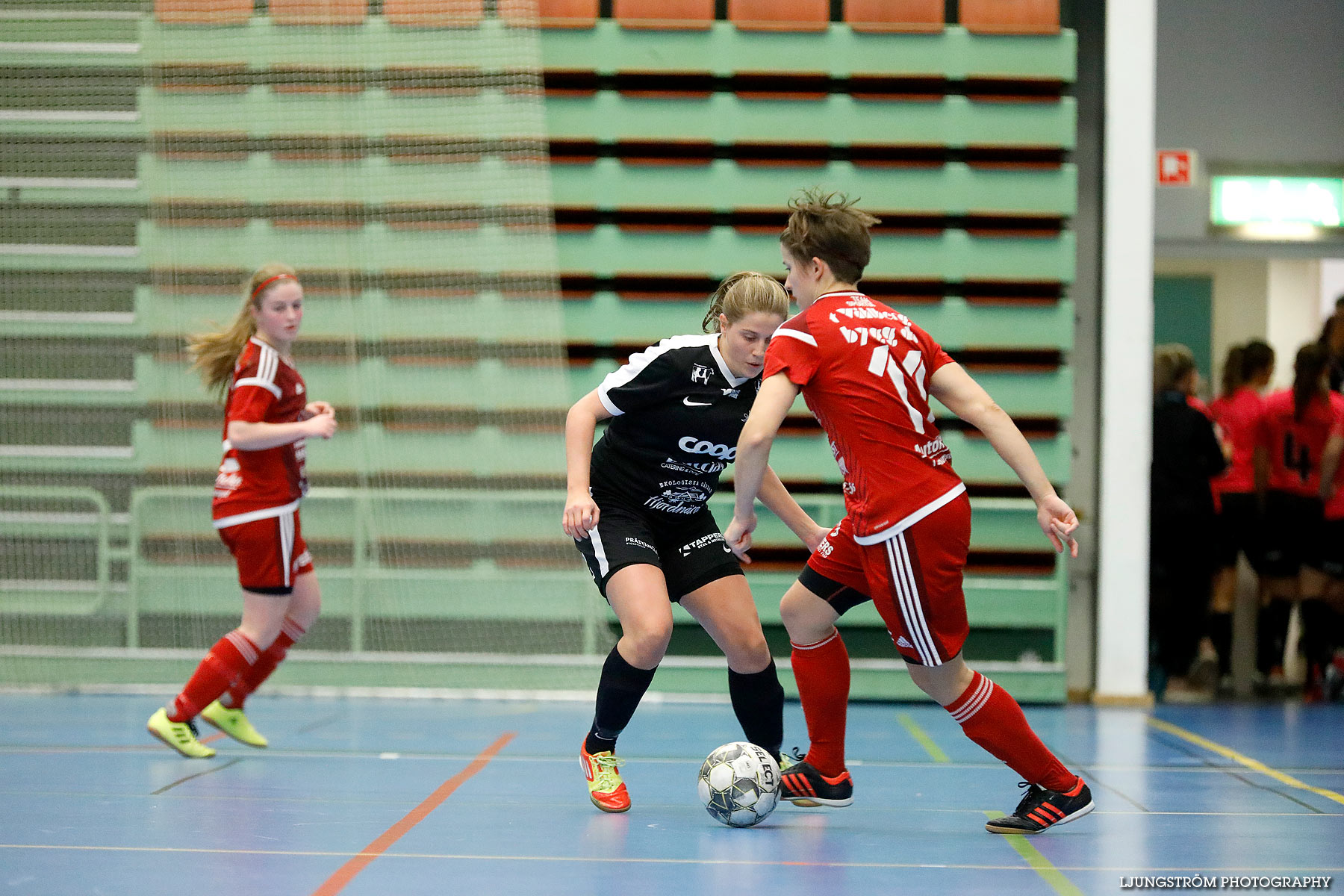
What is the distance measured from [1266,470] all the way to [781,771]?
14.9ft

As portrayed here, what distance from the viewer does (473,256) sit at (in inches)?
247

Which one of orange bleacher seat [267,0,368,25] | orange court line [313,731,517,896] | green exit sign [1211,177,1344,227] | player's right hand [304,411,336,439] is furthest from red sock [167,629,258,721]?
green exit sign [1211,177,1344,227]

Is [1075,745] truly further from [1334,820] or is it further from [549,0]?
[549,0]

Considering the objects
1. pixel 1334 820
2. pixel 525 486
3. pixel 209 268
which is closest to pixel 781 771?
pixel 1334 820

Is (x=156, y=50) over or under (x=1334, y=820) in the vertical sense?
over

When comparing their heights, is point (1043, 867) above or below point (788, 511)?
below

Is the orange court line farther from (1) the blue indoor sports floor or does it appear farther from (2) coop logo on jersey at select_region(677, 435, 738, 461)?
(2) coop logo on jersey at select_region(677, 435, 738, 461)

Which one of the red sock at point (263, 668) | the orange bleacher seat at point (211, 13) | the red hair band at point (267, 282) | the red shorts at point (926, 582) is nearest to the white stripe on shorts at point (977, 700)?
the red shorts at point (926, 582)

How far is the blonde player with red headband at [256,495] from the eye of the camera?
4.29m

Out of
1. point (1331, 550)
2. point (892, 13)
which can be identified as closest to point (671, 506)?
point (892, 13)

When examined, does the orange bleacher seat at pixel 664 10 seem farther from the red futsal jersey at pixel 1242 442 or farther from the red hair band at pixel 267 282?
the red futsal jersey at pixel 1242 442

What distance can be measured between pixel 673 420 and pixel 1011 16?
4.07 m

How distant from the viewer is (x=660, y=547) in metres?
A: 3.55

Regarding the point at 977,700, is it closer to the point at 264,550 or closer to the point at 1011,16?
the point at 264,550
